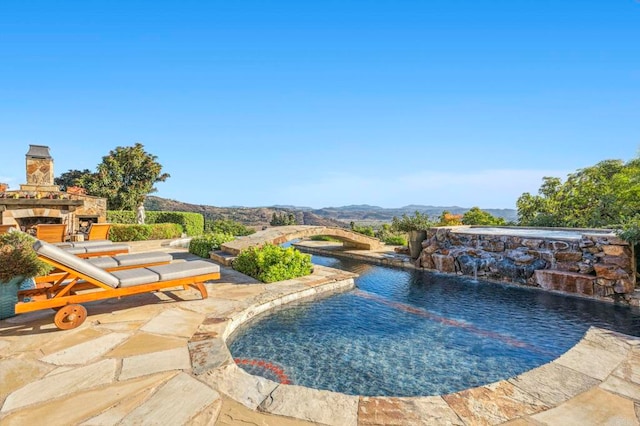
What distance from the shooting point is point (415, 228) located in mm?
15641

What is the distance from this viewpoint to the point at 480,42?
37.1ft

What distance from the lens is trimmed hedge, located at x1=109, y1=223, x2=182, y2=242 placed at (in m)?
14.8

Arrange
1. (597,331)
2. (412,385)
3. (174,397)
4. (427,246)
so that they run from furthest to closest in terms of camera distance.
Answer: (427,246) < (597,331) < (412,385) < (174,397)

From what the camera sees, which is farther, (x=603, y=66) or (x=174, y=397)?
(x=603, y=66)

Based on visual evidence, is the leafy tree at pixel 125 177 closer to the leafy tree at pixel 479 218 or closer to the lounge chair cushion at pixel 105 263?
the lounge chair cushion at pixel 105 263

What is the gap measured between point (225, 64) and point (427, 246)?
11898 millimetres

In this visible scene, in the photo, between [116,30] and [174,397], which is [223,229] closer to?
[116,30]

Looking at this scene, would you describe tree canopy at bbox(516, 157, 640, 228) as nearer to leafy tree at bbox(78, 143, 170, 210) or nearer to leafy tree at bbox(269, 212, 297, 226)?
leafy tree at bbox(269, 212, 297, 226)

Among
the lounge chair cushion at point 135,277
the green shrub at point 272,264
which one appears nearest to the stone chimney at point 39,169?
the green shrub at point 272,264

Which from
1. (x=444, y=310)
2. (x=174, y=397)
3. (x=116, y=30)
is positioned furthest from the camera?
(x=116, y=30)

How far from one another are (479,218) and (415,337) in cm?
1656

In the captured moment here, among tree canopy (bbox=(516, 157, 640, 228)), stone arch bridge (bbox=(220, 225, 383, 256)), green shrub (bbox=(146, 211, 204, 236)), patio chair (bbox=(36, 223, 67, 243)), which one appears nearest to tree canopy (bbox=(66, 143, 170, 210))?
green shrub (bbox=(146, 211, 204, 236))

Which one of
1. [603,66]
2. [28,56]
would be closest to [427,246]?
[603,66]

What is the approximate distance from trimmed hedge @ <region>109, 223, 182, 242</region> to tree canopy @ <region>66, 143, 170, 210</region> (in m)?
10.8
